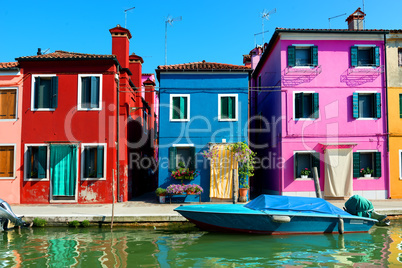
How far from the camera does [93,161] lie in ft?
58.7

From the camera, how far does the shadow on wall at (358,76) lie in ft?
62.6

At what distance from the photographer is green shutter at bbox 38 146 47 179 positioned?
57.4 feet

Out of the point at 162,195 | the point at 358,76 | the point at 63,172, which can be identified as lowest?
the point at 162,195

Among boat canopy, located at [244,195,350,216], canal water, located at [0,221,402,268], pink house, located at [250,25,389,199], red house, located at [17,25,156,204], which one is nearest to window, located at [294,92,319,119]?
pink house, located at [250,25,389,199]

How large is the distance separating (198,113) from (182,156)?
223cm

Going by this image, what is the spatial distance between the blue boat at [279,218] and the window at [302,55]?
8562 millimetres

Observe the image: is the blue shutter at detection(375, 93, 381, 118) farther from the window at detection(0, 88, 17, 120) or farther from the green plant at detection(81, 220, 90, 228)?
the window at detection(0, 88, 17, 120)

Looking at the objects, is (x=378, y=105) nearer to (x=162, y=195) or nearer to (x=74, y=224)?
(x=162, y=195)

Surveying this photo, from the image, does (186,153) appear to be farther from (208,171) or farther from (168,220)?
(168,220)

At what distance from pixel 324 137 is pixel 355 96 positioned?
99.3 inches

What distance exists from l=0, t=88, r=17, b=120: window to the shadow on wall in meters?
15.8

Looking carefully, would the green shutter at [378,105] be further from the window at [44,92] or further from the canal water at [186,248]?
the window at [44,92]

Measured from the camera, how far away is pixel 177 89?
18891 mm

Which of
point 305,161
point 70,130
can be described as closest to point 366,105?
point 305,161
